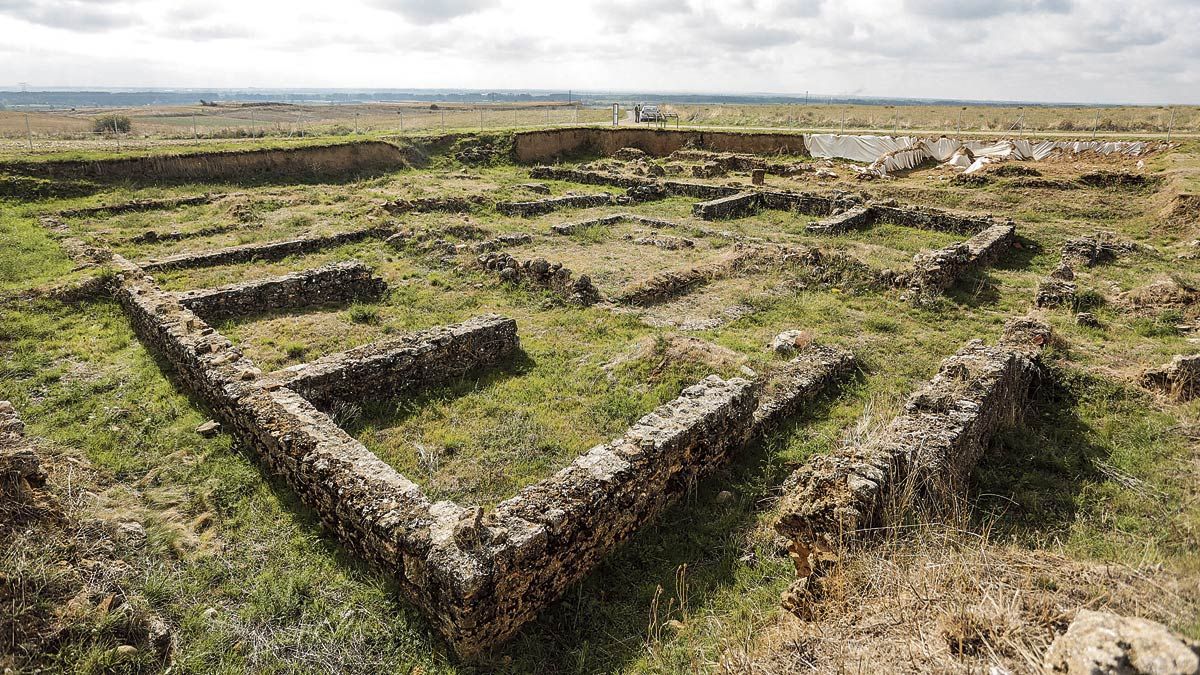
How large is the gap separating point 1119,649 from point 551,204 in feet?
70.1

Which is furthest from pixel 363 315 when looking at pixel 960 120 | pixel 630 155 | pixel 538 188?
pixel 960 120

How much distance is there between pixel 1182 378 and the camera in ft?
26.1

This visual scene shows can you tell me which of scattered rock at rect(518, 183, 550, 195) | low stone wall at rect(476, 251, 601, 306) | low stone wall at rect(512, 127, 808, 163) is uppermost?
low stone wall at rect(512, 127, 808, 163)

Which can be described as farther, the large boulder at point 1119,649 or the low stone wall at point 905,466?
the low stone wall at point 905,466

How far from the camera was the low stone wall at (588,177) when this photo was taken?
2748 cm

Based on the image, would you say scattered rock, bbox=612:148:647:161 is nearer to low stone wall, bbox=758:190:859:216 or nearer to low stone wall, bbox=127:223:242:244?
low stone wall, bbox=758:190:859:216

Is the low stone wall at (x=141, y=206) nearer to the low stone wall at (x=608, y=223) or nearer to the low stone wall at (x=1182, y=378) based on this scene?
the low stone wall at (x=608, y=223)

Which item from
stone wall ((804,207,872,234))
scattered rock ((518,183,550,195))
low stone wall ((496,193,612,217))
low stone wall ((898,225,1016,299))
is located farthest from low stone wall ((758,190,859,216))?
scattered rock ((518,183,550,195))

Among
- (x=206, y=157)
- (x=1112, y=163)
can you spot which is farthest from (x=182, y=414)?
(x=1112, y=163)

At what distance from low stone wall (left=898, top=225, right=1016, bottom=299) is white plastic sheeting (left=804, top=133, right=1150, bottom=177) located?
38.8 ft

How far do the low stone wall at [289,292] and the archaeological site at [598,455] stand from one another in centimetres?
5

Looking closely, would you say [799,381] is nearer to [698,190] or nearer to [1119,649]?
[1119,649]

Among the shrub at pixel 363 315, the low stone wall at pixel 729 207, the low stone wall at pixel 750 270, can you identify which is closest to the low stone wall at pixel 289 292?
the shrub at pixel 363 315

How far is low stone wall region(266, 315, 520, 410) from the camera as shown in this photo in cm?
825
